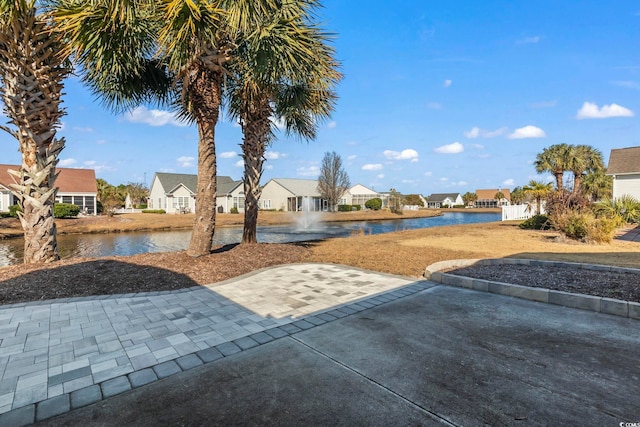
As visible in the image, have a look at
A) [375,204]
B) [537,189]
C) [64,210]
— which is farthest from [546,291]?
[375,204]

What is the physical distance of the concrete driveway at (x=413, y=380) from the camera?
2307mm

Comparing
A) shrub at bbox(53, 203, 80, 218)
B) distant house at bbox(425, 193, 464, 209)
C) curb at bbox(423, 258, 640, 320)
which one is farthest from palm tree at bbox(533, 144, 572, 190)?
distant house at bbox(425, 193, 464, 209)

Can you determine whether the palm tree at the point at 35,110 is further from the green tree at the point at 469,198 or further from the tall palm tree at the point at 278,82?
the green tree at the point at 469,198

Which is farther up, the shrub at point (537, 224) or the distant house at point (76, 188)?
the distant house at point (76, 188)

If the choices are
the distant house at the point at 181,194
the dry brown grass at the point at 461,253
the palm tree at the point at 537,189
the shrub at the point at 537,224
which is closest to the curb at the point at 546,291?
the dry brown grass at the point at 461,253

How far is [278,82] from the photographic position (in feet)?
27.8


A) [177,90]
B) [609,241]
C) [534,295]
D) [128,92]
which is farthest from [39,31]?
[609,241]

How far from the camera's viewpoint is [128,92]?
793 centimetres

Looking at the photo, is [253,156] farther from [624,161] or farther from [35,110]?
[624,161]

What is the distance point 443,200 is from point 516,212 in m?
66.0

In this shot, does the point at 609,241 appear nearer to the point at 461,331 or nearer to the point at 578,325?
the point at 578,325

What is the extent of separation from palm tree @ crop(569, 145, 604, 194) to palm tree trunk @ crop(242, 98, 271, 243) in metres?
24.2

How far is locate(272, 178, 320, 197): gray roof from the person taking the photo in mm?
46644

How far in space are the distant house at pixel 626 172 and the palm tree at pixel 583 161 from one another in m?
2.00
